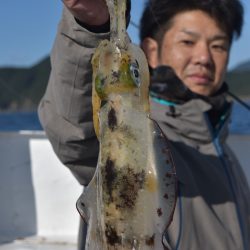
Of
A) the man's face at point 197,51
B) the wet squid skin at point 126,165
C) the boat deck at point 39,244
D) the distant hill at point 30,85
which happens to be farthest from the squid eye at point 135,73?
the boat deck at point 39,244

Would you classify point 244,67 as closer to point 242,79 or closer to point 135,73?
point 242,79

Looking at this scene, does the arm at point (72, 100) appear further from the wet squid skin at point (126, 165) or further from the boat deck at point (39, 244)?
the boat deck at point (39, 244)

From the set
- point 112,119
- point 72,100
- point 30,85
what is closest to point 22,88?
point 30,85

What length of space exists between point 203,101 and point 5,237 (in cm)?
199

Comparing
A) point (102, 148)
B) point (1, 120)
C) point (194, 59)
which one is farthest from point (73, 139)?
point (1, 120)

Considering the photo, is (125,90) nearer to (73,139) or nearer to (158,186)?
(158,186)

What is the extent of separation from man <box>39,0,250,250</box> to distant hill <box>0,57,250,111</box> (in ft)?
2.86

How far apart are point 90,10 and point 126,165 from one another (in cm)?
54

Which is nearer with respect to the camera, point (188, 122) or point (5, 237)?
point (188, 122)

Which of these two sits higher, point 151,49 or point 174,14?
point 174,14

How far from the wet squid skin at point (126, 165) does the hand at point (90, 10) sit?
0.31 meters

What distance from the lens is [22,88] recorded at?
16.7ft

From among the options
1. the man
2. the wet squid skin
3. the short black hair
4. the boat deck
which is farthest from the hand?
the boat deck

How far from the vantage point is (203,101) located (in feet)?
8.83
